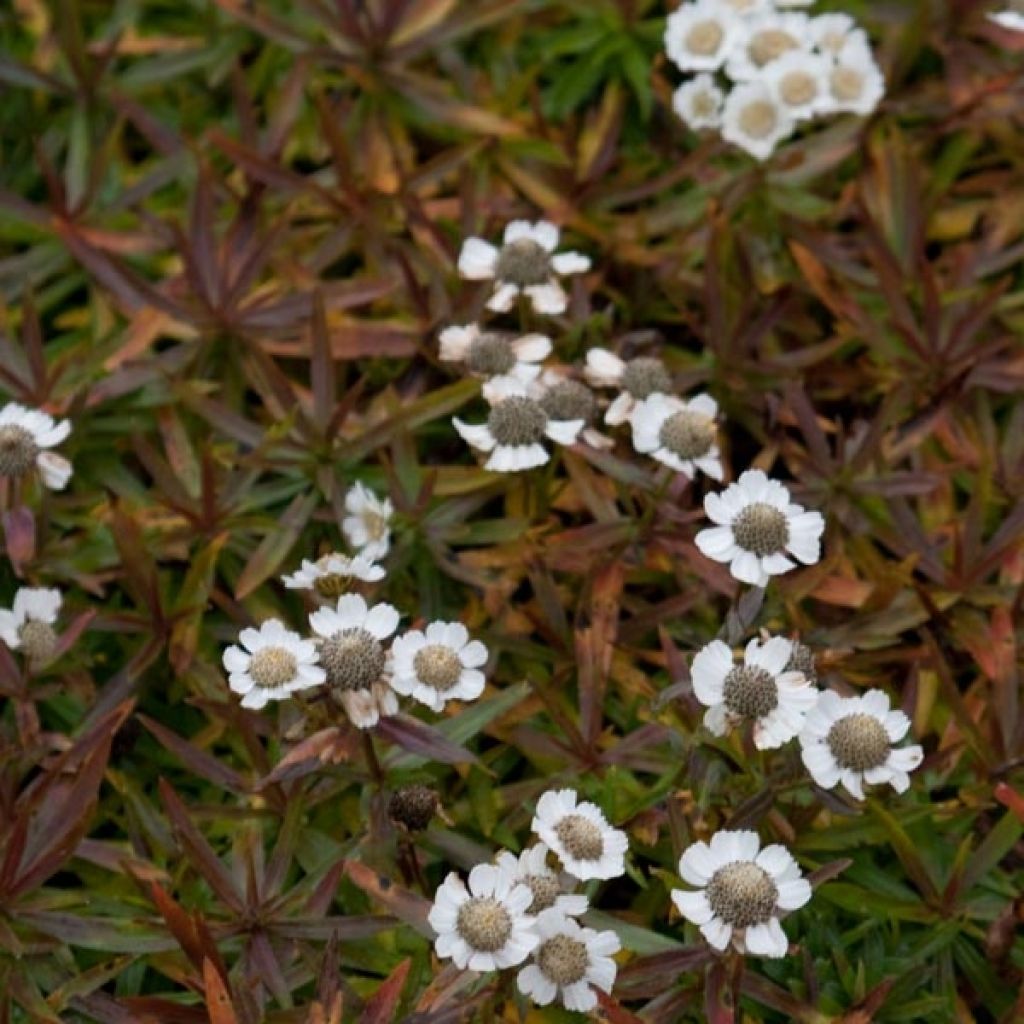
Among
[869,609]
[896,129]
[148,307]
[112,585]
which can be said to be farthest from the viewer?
[896,129]

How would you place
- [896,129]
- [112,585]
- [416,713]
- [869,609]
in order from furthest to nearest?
[896,129] → [112,585] → [869,609] → [416,713]

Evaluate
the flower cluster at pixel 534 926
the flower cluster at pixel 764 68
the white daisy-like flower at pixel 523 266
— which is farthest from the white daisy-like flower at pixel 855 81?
the flower cluster at pixel 534 926

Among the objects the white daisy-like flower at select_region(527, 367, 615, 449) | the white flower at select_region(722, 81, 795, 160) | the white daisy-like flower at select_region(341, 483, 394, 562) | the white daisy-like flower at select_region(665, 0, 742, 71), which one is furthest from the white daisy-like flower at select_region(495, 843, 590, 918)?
the white daisy-like flower at select_region(665, 0, 742, 71)

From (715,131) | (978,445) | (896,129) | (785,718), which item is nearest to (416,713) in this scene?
(785,718)

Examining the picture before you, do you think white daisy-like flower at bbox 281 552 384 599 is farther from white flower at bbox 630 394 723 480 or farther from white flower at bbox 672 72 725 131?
white flower at bbox 672 72 725 131

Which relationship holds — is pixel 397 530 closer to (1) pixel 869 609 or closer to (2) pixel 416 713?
(2) pixel 416 713

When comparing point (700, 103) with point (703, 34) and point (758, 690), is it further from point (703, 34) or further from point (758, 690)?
point (758, 690)

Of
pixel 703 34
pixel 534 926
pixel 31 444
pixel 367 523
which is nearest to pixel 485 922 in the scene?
pixel 534 926
